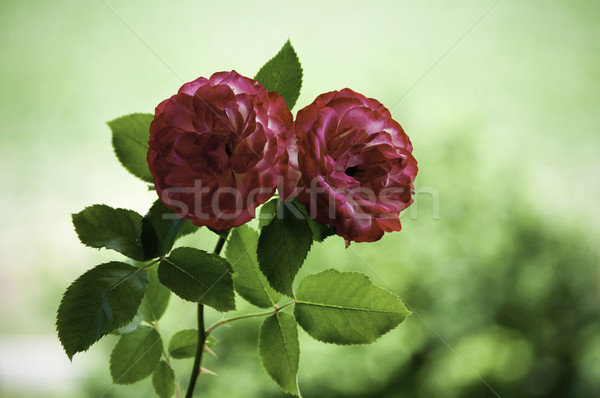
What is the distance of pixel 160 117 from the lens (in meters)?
0.31

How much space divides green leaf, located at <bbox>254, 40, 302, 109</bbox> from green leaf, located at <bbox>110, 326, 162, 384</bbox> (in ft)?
0.74

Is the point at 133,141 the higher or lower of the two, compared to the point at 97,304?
higher

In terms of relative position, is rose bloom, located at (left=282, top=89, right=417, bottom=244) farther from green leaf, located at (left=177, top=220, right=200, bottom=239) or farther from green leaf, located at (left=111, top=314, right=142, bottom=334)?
green leaf, located at (left=111, top=314, right=142, bottom=334)

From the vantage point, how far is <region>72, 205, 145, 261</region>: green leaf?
1.17 feet

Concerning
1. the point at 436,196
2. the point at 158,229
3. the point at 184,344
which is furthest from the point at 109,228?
the point at 436,196

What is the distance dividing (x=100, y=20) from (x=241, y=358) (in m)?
0.91

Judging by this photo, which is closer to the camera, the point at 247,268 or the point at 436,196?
the point at 247,268

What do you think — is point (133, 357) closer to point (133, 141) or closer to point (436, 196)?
point (133, 141)

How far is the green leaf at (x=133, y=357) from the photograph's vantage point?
431 mm

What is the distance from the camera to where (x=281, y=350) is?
389 millimetres

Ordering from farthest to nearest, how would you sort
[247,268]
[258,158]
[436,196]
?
[436,196] < [247,268] < [258,158]

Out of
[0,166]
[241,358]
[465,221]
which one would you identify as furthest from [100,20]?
[465,221]

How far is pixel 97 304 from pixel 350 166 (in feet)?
0.56

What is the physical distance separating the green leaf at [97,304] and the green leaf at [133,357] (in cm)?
11
